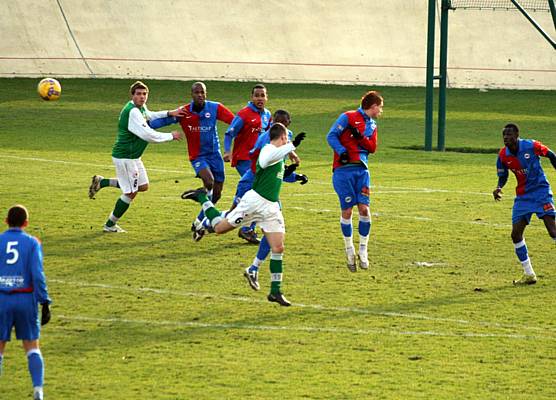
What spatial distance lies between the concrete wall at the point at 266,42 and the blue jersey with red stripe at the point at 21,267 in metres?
34.9

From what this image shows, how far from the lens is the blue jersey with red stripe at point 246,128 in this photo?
17891 mm

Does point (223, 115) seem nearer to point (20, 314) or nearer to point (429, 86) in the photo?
point (20, 314)

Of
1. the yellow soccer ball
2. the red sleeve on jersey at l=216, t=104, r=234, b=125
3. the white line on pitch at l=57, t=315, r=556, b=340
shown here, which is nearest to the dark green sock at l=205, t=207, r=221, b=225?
the white line on pitch at l=57, t=315, r=556, b=340

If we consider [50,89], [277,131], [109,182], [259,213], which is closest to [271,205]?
[259,213]

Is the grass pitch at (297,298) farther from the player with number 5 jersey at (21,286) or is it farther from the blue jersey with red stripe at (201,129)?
the blue jersey with red stripe at (201,129)

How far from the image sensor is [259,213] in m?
13.6

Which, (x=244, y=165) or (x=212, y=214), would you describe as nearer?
(x=212, y=214)

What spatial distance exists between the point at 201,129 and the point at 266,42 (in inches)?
1182

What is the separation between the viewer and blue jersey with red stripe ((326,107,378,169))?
623 inches

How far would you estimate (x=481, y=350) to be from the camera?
469 inches

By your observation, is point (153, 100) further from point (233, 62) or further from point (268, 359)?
point (268, 359)

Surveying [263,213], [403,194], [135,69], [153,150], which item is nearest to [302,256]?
[263,213]

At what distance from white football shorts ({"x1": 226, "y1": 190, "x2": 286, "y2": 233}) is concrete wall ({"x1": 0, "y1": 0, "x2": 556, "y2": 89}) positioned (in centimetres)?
3156

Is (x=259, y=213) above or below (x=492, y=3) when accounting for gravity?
below
